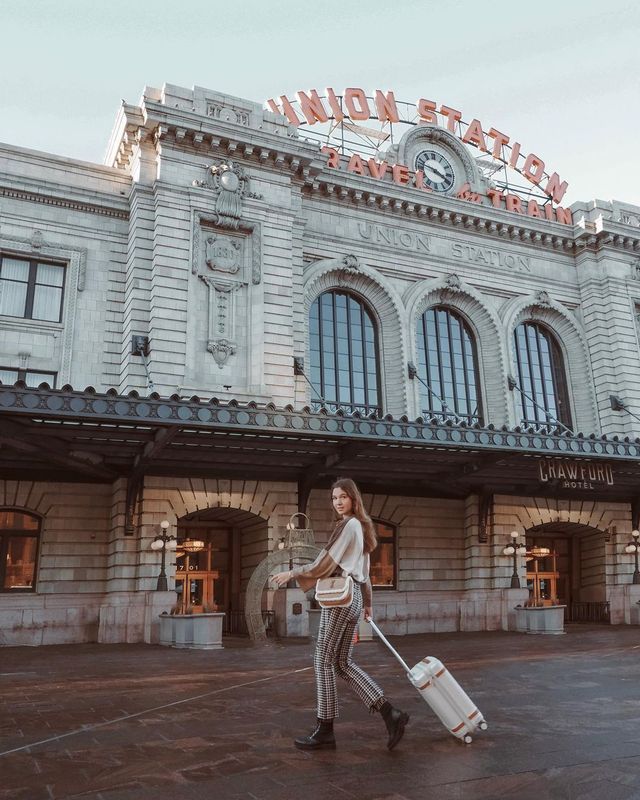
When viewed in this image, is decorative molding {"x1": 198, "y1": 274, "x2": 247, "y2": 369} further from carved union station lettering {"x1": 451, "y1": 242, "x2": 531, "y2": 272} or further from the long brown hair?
the long brown hair

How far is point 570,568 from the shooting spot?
30.5 meters

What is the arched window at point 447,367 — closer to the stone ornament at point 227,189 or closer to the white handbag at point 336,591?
the stone ornament at point 227,189

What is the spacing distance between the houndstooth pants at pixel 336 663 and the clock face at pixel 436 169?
29.4 m

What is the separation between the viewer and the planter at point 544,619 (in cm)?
2227

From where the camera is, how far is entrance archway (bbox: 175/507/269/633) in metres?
24.1

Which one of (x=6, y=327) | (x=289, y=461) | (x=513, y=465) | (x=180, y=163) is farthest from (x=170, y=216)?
(x=513, y=465)

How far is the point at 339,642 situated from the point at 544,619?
18415mm

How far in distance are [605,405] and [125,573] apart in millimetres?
21312

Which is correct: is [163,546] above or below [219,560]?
above

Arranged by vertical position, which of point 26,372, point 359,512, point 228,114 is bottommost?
point 359,512

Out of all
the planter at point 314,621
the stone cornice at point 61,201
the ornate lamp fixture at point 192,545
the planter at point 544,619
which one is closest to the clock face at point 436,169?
the stone cornice at point 61,201

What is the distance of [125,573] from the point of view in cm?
2073

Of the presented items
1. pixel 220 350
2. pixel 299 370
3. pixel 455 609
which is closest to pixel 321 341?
pixel 299 370

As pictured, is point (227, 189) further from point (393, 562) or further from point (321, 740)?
point (321, 740)
